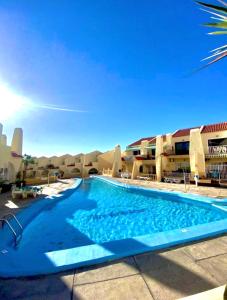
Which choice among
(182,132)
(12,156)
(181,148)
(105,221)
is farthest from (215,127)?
(12,156)

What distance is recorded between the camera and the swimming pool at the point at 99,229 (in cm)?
437

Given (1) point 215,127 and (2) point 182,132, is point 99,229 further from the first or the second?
(2) point 182,132

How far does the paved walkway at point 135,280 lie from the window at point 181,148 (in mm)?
23465

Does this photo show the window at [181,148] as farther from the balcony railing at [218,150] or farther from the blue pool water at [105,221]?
the blue pool water at [105,221]

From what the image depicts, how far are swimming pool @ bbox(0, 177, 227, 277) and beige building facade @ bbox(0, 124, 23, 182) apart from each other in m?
7.76

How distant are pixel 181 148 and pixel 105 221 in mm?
20777

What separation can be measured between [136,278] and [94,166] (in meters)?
42.5

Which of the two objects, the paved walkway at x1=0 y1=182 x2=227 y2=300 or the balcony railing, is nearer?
the paved walkway at x1=0 y1=182 x2=227 y2=300

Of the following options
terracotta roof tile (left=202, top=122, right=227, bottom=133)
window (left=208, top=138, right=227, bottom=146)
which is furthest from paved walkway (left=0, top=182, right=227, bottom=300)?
terracotta roof tile (left=202, top=122, right=227, bottom=133)

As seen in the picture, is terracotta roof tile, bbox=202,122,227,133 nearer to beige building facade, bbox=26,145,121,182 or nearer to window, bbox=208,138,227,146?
window, bbox=208,138,227,146

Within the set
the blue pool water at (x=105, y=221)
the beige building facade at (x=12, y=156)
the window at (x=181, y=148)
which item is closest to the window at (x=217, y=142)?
the window at (x=181, y=148)

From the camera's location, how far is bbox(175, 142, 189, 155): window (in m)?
26.5

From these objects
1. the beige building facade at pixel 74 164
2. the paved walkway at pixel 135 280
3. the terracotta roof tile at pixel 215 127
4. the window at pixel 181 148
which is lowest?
the paved walkway at pixel 135 280

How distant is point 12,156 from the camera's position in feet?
67.6
